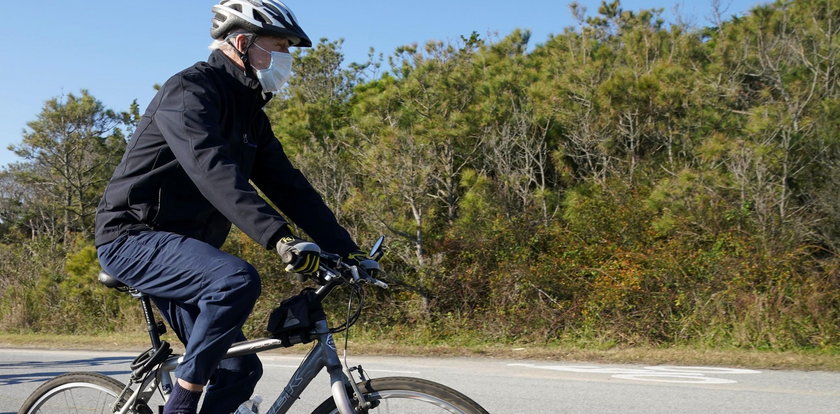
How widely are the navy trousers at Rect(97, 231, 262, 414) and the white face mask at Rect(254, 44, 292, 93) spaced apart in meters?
0.70

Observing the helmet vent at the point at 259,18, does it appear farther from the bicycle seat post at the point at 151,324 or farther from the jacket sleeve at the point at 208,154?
the bicycle seat post at the point at 151,324

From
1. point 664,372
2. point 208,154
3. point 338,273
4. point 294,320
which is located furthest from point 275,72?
point 664,372

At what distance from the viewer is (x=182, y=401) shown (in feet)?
9.59

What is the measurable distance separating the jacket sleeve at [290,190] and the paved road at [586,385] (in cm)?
153

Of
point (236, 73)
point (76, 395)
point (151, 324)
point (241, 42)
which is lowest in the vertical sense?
point (76, 395)

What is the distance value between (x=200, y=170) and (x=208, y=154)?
0.07m

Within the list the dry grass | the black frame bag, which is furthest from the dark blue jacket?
the dry grass

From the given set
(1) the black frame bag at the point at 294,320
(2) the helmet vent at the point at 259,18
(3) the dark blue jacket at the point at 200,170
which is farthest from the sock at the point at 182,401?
(2) the helmet vent at the point at 259,18

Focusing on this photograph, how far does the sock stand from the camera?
292 cm

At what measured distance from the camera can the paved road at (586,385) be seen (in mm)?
6379

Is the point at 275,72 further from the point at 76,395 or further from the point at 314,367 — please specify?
the point at 76,395

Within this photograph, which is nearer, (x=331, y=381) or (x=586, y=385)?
(x=331, y=381)

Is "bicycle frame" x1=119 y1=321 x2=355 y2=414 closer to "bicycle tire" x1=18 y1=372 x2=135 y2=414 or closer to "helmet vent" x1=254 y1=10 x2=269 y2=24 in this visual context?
"bicycle tire" x1=18 y1=372 x2=135 y2=414

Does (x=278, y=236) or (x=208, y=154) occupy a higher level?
(x=208, y=154)
